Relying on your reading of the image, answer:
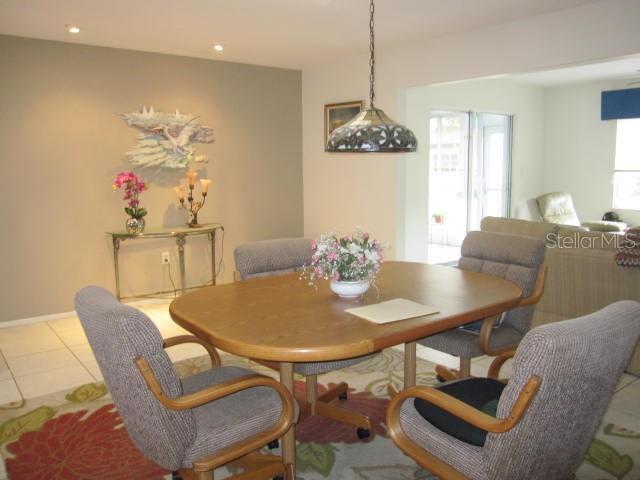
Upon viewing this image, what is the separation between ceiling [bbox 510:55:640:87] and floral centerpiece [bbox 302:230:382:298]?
544 cm

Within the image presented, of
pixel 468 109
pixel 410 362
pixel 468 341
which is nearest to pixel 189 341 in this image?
pixel 410 362

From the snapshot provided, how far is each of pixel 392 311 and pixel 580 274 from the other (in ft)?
6.50

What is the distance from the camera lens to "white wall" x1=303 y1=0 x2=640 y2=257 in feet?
12.5

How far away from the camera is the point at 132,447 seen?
262 centimetres

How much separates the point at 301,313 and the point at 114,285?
359cm

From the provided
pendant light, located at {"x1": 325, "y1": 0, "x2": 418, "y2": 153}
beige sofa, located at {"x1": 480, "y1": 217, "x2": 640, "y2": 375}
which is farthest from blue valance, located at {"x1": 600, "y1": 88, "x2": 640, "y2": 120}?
pendant light, located at {"x1": 325, "y1": 0, "x2": 418, "y2": 153}

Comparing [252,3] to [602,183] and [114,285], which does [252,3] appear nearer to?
[114,285]

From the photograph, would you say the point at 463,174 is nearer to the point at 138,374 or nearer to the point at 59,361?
the point at 59,361

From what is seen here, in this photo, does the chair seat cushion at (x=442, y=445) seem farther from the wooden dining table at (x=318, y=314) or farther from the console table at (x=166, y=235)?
the console table at (x=166, y=235)


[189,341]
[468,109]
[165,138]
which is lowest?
[189,341]

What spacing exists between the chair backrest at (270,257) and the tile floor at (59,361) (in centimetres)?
127

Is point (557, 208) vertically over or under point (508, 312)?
over

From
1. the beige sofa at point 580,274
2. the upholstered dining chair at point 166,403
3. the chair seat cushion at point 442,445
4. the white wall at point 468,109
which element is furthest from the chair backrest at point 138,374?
the white wall at point 468,109

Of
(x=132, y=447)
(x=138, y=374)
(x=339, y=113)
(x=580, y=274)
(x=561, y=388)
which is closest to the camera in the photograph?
(x=561, y=388)
